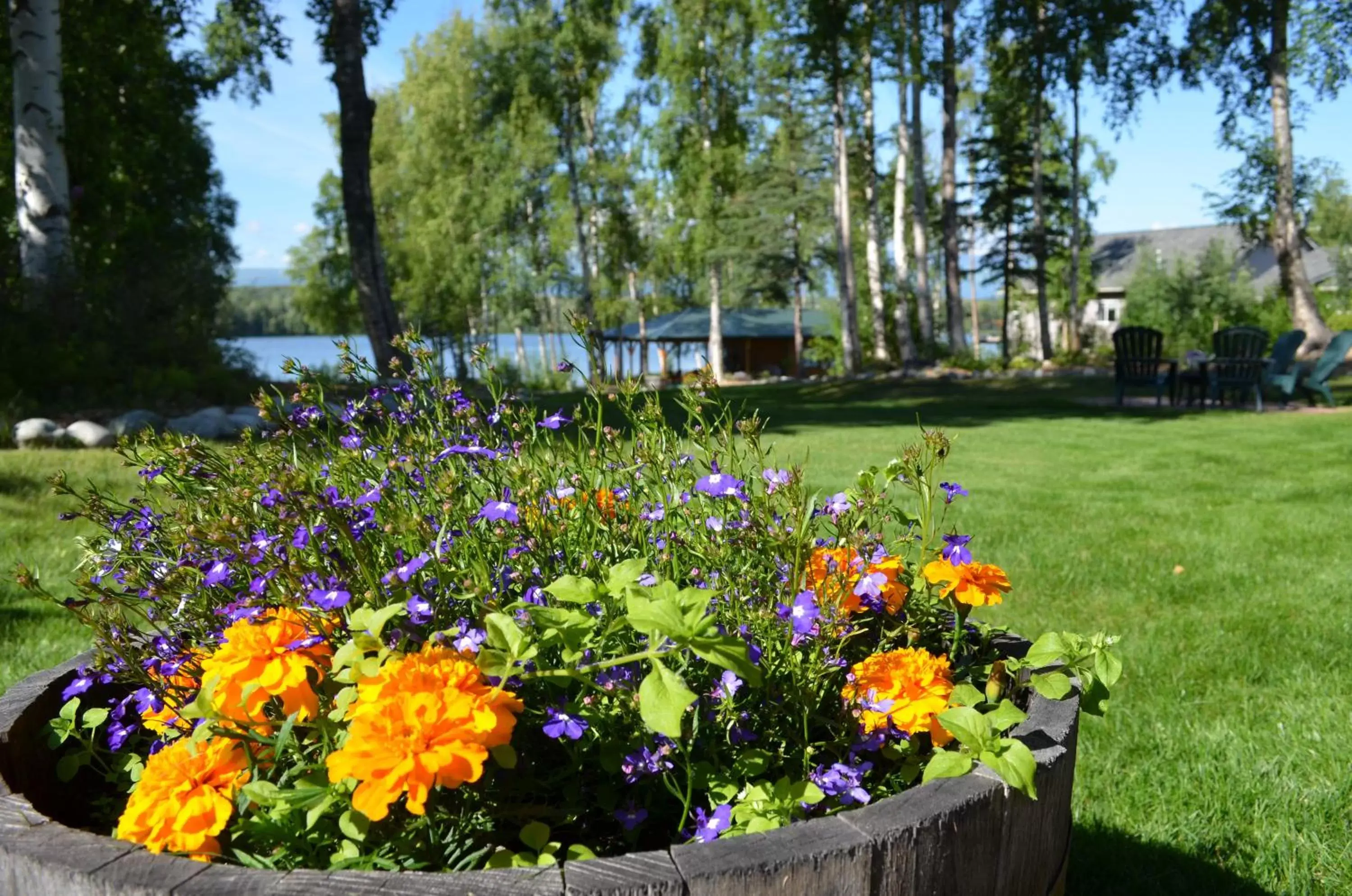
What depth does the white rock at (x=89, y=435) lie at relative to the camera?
6734 mm

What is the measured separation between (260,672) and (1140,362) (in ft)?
42.6

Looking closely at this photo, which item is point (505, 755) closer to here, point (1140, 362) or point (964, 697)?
point (964, 697)

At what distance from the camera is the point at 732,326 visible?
1575 inches

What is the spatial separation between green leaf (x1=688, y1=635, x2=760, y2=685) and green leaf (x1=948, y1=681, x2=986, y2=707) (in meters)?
0.42

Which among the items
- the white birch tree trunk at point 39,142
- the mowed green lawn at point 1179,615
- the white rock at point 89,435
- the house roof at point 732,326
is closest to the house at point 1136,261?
the house roof at point 732,326

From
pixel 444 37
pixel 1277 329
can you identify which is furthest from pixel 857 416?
pixel 444 37

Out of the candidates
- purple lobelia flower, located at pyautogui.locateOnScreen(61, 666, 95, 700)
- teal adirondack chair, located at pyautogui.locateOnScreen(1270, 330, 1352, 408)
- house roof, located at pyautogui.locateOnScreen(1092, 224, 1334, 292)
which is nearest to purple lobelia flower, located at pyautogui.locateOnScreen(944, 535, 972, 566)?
purple lobelia flower, located at pyautogui.locateOnScreen(61, 666, 95, 700)

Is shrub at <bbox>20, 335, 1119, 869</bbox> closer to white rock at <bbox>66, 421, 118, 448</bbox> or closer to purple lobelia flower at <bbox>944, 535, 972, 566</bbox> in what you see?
purple lobelia flower at <bbox>944, 535, 972, 566</bbox>

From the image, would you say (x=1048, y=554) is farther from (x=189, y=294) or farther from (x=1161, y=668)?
(x=189, y=294)

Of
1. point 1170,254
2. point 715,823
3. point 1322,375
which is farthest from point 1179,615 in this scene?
point 1170,254

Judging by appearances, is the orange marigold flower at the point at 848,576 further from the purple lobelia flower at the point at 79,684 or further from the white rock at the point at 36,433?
the white rock at the point at 36,433

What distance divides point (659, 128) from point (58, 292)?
20.0 metres

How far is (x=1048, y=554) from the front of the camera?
445cm

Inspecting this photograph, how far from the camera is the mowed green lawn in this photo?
2201 millimetres
